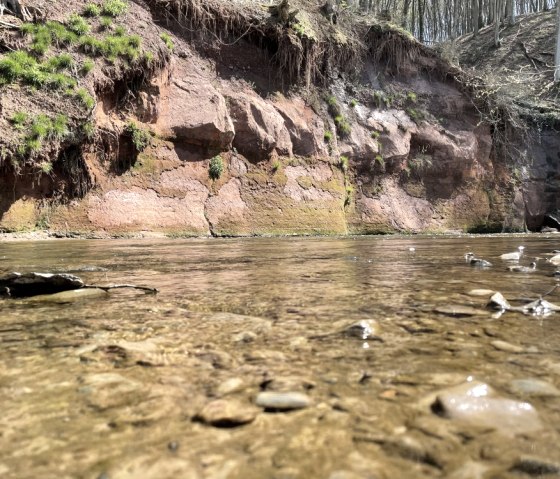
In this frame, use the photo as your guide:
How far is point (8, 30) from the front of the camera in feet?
29.4

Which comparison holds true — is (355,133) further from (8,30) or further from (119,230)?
(8,30)

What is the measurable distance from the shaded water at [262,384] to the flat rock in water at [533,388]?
0.01 metres

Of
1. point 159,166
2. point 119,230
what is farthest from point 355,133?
point 119,230

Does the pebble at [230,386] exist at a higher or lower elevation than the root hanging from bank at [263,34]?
lower

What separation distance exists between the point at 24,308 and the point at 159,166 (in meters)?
9.24

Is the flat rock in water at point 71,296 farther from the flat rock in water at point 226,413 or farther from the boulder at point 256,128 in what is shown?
the boulder at point 256,128

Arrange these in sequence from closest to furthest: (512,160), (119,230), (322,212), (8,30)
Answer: (8,30), (119,230), (322,212), (512,160)

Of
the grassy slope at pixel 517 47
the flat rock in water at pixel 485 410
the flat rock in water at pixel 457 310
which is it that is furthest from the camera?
the grassy slope at pixel 517 47

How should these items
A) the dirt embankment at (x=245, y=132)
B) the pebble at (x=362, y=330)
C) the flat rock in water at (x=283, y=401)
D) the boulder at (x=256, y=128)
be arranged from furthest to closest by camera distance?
the boulder at (x=256, y=128) → the dirt embankment at (x=245, y=132) → the pebble at (x=362, y=330) → the flat rock in water at (x=283, y=401)

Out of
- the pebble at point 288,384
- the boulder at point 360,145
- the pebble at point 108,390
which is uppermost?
the boulder at point 360,145

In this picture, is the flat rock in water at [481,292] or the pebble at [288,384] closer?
the pebble at [288,384]

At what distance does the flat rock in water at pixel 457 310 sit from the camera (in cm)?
170

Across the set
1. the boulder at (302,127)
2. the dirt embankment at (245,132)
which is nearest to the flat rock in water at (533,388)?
the dirt embankment at (245,132)

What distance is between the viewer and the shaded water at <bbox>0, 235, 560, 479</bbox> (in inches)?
27.6
